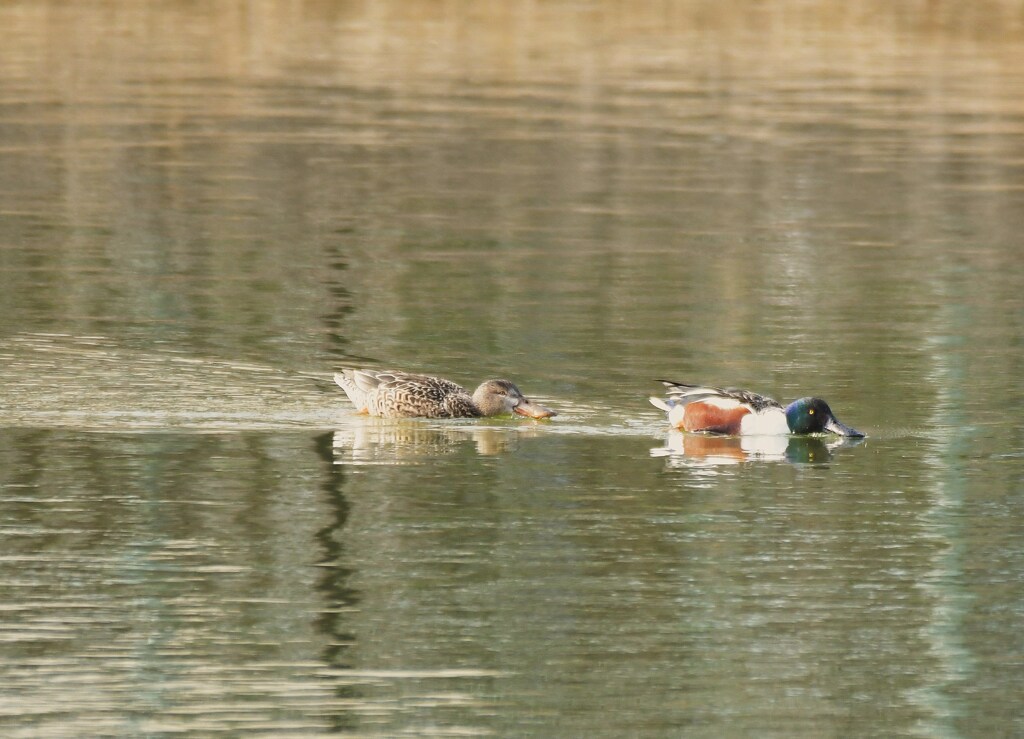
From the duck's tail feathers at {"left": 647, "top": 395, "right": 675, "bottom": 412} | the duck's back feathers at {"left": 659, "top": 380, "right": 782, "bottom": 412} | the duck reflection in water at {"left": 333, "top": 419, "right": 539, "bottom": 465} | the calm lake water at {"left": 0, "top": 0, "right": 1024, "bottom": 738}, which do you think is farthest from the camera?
the duck's tail feathers at {"left": 647, "top": 395, "right": 675, "bottom": 412}

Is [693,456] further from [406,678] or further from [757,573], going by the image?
[406,678]

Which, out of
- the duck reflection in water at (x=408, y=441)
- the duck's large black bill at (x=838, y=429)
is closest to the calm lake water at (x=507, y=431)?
the duck reflection in water at (x=408, y=441)

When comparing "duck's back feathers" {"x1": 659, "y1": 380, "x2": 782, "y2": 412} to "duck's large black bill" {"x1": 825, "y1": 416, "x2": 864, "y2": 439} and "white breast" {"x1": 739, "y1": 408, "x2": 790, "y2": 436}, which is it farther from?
"duck's large black bill" {"x1": 825, "y1": 416, "x2": 864, "y2": 439}

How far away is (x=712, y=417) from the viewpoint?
13570 mm

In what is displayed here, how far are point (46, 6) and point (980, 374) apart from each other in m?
37.3

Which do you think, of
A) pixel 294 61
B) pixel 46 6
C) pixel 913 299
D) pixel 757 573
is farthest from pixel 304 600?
pixel 46 6

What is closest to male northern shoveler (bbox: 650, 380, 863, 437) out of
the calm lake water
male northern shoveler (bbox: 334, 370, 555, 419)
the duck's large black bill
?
the duck's large black bill

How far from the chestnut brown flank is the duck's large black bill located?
475 millimetres

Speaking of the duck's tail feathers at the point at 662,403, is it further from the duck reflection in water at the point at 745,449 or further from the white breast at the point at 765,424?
the white breast at the point at 765,424

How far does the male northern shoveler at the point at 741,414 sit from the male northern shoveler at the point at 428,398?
2.49ft

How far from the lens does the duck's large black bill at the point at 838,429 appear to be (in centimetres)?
1330

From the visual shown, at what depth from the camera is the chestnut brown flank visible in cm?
1353

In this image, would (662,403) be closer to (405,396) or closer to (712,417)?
(712,417)

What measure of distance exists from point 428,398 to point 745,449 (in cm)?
181
